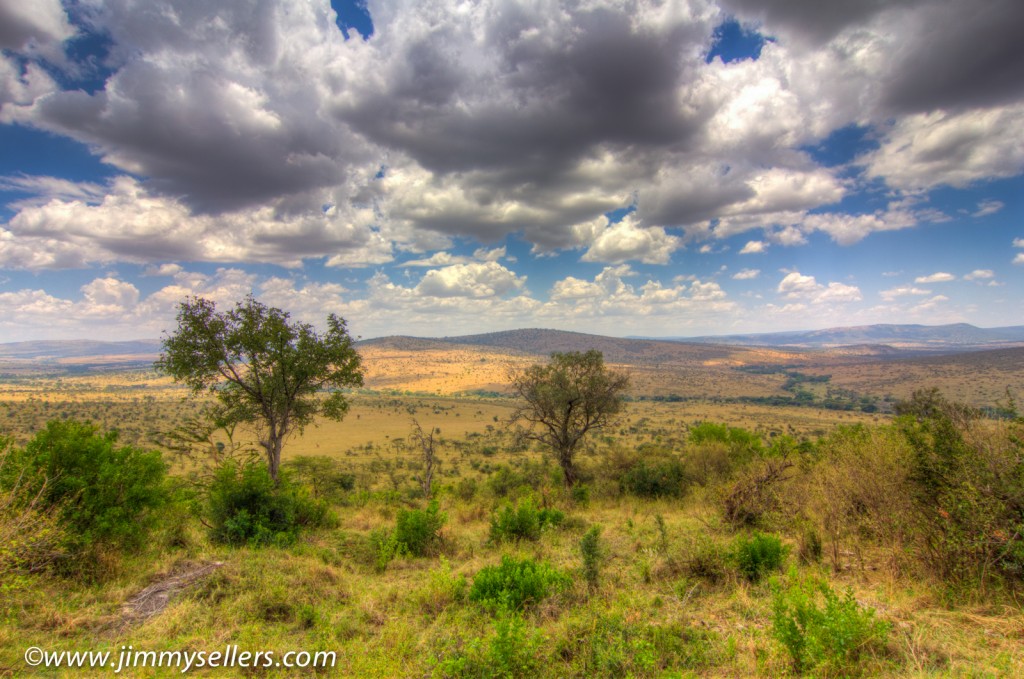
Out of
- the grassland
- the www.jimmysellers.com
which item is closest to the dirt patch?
the grassland

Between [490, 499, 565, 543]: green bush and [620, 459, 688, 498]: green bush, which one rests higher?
[490, 499, 565, 543]: green bush

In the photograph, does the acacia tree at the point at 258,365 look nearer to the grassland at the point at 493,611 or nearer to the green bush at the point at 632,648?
the grassland at the point at 493,611

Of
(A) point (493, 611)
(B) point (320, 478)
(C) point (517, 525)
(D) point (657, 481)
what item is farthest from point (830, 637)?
(B) point (320, 478)

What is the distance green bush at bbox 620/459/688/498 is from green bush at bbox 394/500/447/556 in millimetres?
13014

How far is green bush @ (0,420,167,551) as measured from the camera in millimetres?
8203

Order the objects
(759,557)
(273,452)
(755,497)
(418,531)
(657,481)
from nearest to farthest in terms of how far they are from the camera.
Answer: (759,557) < (418,531) < (755,497) < (273,452) < (657,481)

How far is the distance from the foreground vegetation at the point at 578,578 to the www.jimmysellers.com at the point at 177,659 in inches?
8.6

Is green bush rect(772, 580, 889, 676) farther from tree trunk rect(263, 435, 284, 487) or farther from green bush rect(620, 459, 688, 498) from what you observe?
tree trunk rect(263, 435, 284, 487)

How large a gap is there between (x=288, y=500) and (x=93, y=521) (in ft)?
14.4

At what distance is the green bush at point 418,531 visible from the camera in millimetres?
11188

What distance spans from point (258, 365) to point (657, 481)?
65.8 feet

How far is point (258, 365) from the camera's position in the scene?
19.6 meters

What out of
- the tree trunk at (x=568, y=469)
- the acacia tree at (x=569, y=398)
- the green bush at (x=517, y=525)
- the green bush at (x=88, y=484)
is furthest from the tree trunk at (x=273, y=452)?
the tree trunk at (x=568, y=469)

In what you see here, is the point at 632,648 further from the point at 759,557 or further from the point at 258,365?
the point at 258,365
